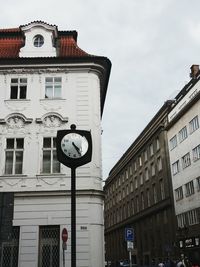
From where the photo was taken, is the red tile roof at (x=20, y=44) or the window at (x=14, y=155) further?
the red tile roof at (x=20, y=44)

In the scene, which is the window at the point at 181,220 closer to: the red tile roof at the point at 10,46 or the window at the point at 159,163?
the window at the point at 159,163

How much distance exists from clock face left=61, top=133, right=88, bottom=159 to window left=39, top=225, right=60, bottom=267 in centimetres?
1293

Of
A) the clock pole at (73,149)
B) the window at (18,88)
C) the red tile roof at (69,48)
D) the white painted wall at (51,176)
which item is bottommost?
the clock pole at (73,149)

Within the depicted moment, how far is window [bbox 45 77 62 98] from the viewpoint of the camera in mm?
21359

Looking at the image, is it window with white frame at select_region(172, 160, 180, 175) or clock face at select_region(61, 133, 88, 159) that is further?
window with white frame at select_region(172, 160, 180, 175)

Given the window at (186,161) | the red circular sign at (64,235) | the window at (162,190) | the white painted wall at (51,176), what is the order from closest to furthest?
1. the red circular sign at (64,235)
2. the white painted wall at (51,176)
3. the window at (186,161)
4. the window at (162,190)

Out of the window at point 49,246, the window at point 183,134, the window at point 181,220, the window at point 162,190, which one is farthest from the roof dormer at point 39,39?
the window at point 162,190

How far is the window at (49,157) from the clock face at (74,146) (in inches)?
521

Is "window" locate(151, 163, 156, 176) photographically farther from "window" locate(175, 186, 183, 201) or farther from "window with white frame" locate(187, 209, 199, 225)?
"window with white frame" locate(187, 209, 199, 225)

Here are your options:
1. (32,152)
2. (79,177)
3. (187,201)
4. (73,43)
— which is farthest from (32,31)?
(187,201)

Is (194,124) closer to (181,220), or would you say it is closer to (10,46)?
(181,220)

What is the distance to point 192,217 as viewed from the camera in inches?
1682

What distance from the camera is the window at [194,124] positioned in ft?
140

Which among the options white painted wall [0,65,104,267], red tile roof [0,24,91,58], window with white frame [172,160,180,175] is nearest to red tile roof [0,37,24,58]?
red tile roof [0,24,91,58]
